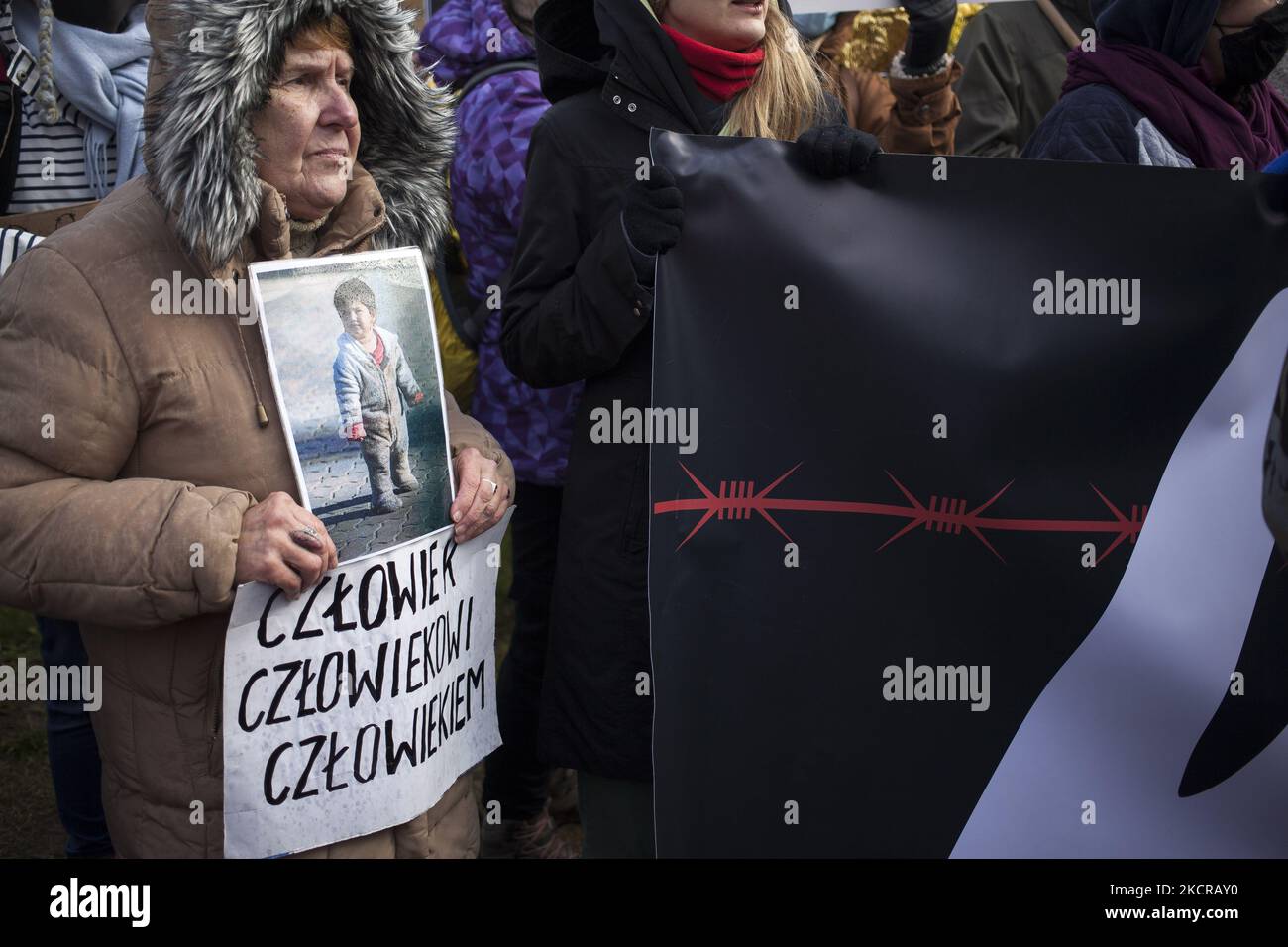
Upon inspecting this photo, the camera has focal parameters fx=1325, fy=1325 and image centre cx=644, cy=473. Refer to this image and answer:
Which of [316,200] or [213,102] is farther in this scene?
[316,200]

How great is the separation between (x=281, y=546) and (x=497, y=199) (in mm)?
1550

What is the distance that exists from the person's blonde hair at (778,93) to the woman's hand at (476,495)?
82 centimetres

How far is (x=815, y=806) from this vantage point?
2.49 m

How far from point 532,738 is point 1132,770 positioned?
158cm

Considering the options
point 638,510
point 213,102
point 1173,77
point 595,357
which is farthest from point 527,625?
point 1173,77

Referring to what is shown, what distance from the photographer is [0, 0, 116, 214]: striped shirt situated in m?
3.42

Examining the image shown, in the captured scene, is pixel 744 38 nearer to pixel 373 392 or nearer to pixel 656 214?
pixel 656 214

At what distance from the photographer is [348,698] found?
228 cm

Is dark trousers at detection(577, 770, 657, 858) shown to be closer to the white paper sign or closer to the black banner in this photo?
the black banner

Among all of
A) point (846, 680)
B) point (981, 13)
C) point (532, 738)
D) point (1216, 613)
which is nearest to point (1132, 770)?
point (1216, 613)

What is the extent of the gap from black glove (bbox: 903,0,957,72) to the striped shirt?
2177mm

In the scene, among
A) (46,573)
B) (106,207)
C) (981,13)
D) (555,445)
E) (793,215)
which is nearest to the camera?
(46,573)

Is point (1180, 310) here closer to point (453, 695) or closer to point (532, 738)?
point (453, 695)

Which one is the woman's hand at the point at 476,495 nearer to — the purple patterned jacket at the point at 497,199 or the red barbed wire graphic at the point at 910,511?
the red barbed wire graphic at the point at 910,511
